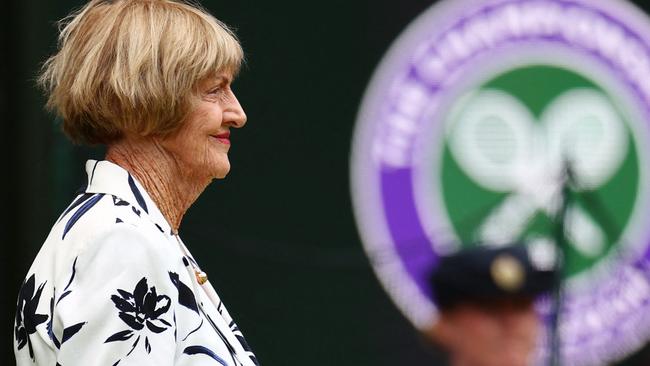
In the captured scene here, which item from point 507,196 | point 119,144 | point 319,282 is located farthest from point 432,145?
point 119,144

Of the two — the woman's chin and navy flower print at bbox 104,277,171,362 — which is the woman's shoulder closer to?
navy flower print at bbox 104,277,171,362

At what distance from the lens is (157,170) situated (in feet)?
6.62

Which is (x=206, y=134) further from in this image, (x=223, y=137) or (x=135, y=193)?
(x=135, y=193)

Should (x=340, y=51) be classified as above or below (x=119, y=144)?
below

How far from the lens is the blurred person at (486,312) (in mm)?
2777

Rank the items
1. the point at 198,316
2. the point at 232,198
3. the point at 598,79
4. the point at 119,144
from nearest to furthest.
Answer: the point at 198,316 → the point at 119,144 → the point at 232,198 → the point at 598,79

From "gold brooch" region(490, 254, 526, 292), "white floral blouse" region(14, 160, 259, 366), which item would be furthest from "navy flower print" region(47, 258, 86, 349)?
"gold brooch" region(490, 254, 526, 292)

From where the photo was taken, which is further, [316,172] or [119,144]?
[316,172]

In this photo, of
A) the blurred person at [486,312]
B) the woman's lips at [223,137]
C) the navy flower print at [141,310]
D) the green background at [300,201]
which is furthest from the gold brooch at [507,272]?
the navy flower print at [141,310]

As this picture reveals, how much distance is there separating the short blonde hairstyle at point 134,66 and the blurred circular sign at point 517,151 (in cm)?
210

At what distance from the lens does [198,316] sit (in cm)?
188

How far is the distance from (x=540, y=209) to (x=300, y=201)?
0.70m

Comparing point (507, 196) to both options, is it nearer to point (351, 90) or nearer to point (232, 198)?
point (351, 90)

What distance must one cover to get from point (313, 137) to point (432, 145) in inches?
14.0
